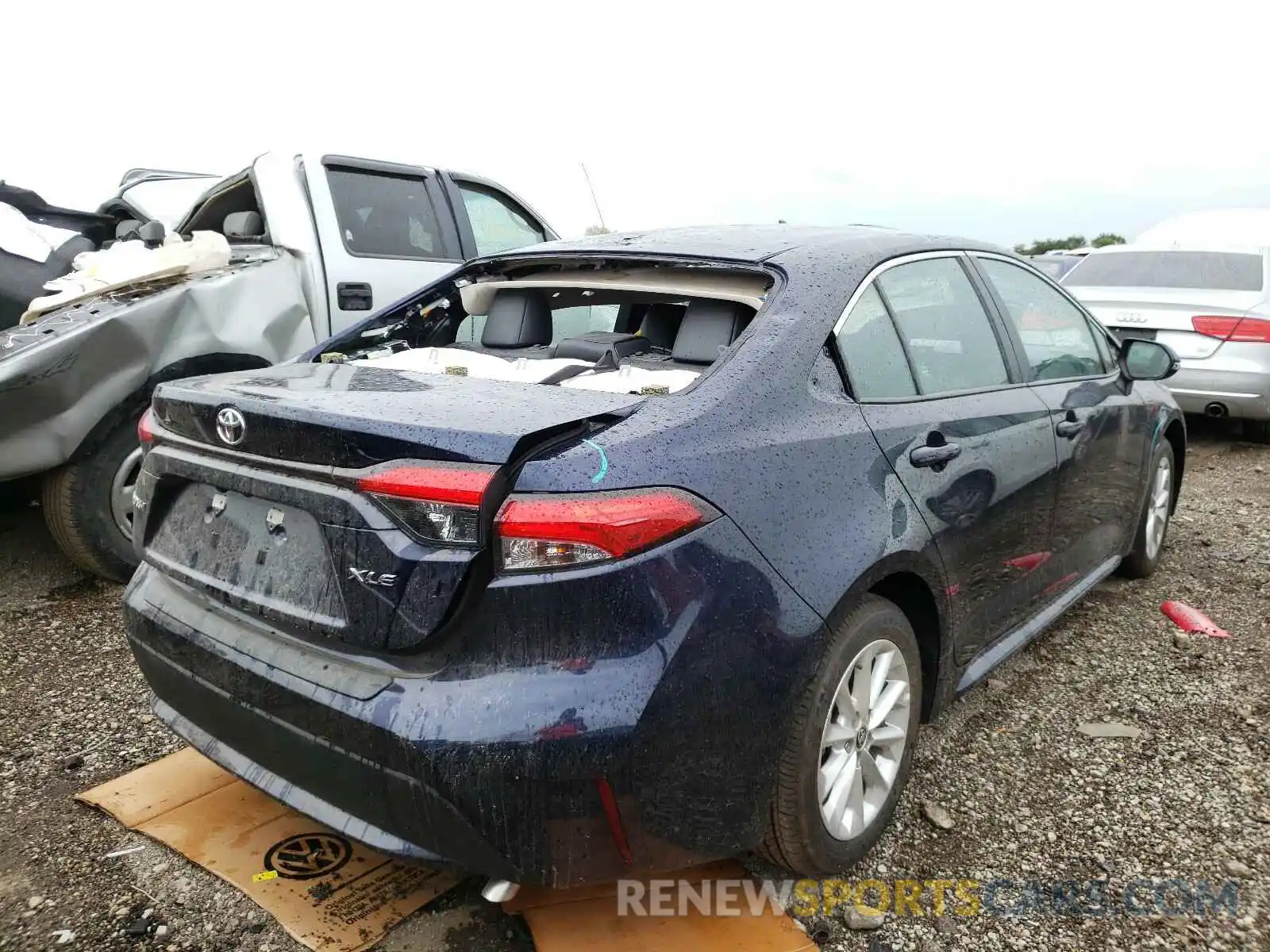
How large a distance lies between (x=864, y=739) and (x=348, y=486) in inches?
53.4

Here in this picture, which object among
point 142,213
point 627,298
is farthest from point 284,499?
point 142,213

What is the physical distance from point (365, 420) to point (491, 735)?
649 mm

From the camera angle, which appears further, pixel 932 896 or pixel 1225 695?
pixel 1225 695

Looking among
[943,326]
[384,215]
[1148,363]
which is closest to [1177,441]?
[1148,363]

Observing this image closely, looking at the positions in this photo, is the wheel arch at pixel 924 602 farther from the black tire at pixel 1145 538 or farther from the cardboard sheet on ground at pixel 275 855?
the black tire at pixel 1145 538

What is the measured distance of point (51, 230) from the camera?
15.8 ft

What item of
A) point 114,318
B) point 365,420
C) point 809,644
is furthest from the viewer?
point 114,318

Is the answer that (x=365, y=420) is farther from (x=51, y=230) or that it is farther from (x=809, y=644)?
(x=51, y=230)

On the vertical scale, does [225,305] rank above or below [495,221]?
below

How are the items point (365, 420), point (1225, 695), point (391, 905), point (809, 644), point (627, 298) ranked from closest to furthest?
point (365, 420) → point (809, 644) → point (391, 905) → point (627, 298) → point (1225, 695)

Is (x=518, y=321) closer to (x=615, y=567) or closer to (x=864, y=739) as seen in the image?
(x=615, y=567)

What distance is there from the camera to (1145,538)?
4156 mm

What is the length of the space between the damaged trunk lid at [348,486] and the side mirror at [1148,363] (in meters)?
2.73

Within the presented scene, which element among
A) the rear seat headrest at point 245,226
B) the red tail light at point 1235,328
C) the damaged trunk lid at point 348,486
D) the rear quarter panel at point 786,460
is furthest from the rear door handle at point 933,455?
the red tail light at point 1235,328
